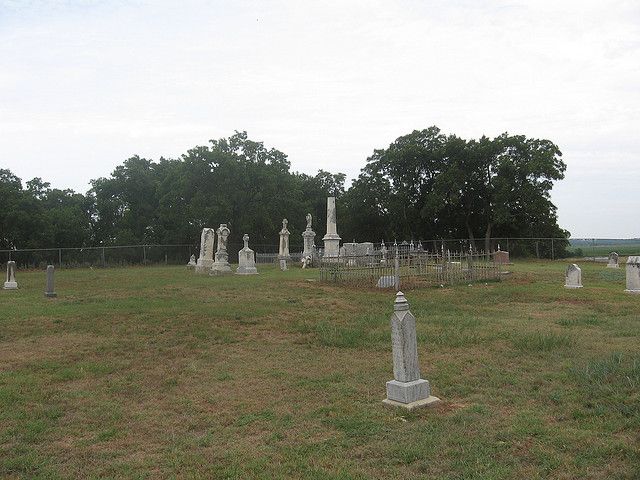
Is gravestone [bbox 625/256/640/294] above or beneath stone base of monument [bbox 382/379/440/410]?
above

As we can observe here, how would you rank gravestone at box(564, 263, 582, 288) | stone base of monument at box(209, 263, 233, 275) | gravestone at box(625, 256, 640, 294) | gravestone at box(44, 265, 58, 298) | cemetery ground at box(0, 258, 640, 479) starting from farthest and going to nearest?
stone base of monument at box(209, 263, 233, 275)
gravestone at box(564, 263, 582, 288)
gravestone at box(44, 265, 58, 298)
gravestone at box(625, 256, 640, 294)
cemetery ground at box(0, 258, 640, 479)

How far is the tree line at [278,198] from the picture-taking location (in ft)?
121

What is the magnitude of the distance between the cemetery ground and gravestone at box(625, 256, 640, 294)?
251 centimetres

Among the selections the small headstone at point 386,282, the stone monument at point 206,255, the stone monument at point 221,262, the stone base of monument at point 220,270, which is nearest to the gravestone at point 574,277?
the small headstone at point 386,282

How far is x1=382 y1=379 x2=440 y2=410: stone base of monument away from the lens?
4.95m

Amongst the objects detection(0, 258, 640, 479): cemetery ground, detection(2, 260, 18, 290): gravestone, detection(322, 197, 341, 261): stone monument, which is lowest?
detection(0, 258, 640, 479): cemetery ground

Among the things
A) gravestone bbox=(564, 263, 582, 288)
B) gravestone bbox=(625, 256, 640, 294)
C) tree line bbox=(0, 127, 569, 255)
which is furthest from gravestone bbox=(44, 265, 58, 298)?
tree line bbox=(0, 127, 569, 255)

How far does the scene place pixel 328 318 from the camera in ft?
33.7

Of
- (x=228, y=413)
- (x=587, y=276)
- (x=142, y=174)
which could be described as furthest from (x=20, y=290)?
(x=142, y=174)

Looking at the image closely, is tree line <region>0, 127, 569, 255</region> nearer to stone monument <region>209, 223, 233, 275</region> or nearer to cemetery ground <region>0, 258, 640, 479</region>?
stone monument <region>209, 223, 233, 275</region>

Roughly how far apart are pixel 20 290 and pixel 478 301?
1577cm

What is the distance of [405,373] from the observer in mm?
5062

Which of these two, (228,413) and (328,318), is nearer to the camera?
(228,413)

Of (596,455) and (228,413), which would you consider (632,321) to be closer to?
(596,455)
